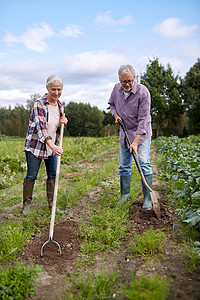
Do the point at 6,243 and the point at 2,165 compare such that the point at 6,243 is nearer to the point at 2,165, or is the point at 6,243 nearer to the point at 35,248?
the point at 35,248

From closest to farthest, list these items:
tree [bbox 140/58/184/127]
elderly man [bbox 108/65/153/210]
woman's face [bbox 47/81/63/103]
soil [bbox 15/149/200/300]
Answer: soil [bbox 15/149/200/300]
woman's face [bbox 47/81/63/103]
elderly man [bbox 108/65/153/210]
tree [bbox 140/58/184/127]

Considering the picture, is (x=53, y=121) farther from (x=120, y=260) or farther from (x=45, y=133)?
(x=120, y=260)

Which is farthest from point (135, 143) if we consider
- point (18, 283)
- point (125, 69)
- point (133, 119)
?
point (18, 283)

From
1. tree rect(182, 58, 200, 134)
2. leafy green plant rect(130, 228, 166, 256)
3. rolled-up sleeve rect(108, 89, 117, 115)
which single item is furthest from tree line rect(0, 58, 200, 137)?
leafy green plant rect(130, 228, 166, 256)

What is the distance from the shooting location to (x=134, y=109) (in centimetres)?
352

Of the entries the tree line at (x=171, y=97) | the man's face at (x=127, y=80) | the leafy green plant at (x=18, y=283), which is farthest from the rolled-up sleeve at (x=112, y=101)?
the tree line at (x=171, y=97)

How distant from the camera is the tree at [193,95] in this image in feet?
84.7

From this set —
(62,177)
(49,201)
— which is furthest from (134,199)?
(62,177)

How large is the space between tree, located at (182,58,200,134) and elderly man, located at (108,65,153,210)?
2397cm

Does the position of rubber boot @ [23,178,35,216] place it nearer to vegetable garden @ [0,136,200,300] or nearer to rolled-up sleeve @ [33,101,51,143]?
vegetable garden @ [0,136,200,300]

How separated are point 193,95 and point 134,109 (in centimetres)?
2416

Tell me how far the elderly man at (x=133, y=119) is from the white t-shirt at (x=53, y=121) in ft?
2.59

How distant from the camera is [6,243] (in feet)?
8.57

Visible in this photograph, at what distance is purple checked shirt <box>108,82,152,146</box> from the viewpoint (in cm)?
338
